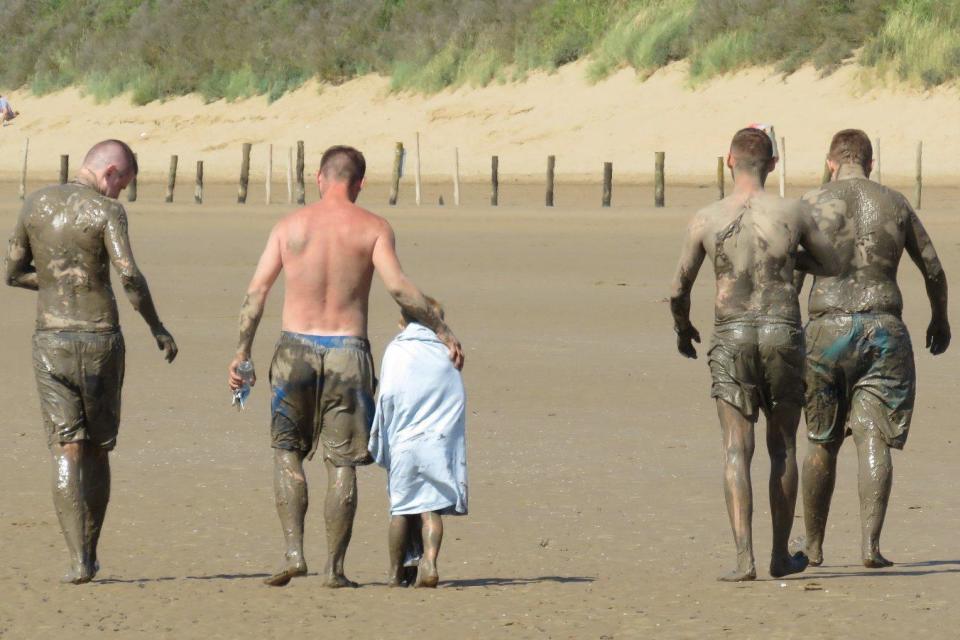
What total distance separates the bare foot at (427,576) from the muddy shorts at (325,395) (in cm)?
42

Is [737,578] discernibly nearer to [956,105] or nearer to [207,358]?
[207,358]

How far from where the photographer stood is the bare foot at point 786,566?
6.94 metres

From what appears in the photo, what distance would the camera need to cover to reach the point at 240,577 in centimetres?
708

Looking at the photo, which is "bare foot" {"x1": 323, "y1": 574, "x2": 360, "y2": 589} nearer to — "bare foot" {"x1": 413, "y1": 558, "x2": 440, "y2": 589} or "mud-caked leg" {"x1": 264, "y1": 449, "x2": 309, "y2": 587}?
"mud-caked leg" {"x1": 264, "y1": 449, "x2": 309, "y2": 587}

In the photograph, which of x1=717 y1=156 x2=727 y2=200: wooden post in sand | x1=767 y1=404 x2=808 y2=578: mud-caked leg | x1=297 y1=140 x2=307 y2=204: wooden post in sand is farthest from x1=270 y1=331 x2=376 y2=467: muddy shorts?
x1=297 y1=140 x2=307 y2=204: wooden post in sand

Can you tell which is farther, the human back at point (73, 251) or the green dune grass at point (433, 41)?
the green dune grass at point (433, 41)

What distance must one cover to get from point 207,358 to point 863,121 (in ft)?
85.0

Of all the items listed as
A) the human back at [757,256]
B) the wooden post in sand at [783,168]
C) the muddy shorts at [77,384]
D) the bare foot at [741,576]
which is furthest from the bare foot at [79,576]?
the wooden post in sand at [783,168]

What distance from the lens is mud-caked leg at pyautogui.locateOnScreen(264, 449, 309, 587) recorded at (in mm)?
6789

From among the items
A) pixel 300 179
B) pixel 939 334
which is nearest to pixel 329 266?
pixel 939 334

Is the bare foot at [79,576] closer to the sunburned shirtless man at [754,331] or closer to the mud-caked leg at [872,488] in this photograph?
the sunburned shirtless man at [754,331]

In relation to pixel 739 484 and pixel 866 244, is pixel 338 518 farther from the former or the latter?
pixel 866 244

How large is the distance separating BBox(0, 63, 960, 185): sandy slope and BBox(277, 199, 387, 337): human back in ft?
95.5

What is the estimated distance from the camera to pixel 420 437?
6832 millimetres
